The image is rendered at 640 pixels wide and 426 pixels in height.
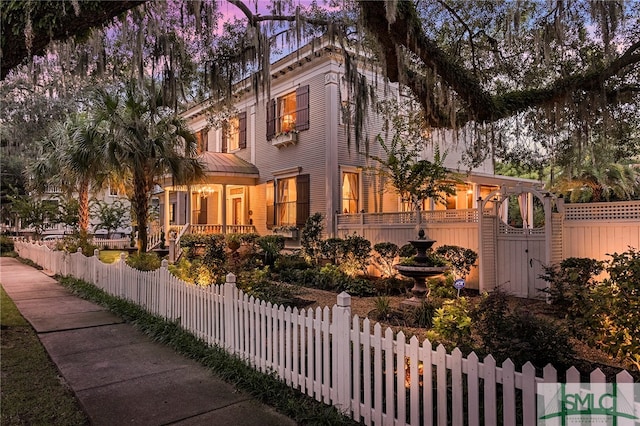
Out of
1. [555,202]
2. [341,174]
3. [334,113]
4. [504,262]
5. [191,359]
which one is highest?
[334,113]

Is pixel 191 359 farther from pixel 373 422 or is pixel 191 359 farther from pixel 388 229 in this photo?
pixel 388 229

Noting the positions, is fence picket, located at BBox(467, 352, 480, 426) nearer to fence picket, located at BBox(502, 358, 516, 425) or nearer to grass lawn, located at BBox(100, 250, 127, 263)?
fence picket, located at BBox(502, 358, 516, 425)

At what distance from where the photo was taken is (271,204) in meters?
16.9

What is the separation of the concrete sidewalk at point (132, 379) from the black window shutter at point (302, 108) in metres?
10.0

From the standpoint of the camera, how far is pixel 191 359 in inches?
205

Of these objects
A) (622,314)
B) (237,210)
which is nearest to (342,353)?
(622,314)

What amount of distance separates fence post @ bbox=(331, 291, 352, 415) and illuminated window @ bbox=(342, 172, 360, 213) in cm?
1148

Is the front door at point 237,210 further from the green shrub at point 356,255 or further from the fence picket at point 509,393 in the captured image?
the fence picket at point 509,393

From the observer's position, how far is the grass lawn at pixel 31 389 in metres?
3.65

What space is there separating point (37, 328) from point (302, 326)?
507 centimetres

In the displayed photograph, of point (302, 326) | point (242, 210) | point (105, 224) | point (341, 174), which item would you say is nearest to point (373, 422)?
point (302, 326)

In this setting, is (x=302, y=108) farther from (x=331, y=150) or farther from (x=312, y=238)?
(x=312, y=238)

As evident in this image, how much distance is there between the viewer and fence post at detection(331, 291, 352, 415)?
11.9 ft

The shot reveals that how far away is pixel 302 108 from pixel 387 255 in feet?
23.5
